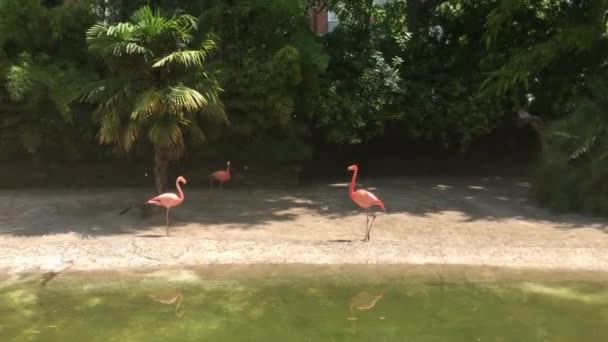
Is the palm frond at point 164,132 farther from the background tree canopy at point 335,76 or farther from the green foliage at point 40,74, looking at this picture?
the green foliage at point 40,74

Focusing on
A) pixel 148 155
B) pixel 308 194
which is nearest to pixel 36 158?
pixel 148 155

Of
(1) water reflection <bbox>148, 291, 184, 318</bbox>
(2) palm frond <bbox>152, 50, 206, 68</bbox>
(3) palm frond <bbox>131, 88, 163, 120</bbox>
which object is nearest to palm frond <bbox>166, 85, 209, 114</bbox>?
(3) palm frond <bbox>131, 88, 163, 120</bbox>

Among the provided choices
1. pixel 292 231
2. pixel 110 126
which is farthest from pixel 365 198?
pixel 110 126

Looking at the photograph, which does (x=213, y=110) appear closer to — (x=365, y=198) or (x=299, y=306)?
(x=365, y=198)

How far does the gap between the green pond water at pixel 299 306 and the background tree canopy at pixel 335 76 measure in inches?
139

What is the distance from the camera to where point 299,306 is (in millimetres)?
6645

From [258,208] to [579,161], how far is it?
16.9 ft

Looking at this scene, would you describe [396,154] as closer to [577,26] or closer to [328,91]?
[328,91]

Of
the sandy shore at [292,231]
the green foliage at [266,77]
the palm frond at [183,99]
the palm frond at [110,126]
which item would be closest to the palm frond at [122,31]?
the palm frond at [183,99]

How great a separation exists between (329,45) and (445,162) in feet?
14.0

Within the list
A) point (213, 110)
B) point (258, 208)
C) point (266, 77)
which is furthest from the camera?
point (266, 77)

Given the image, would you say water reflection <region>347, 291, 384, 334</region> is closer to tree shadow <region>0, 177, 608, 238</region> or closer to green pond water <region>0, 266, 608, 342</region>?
green pond water <region>0, 266, 608, 342</region>

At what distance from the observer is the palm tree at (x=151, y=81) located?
29.9ft

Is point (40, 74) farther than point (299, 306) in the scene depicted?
Yes
